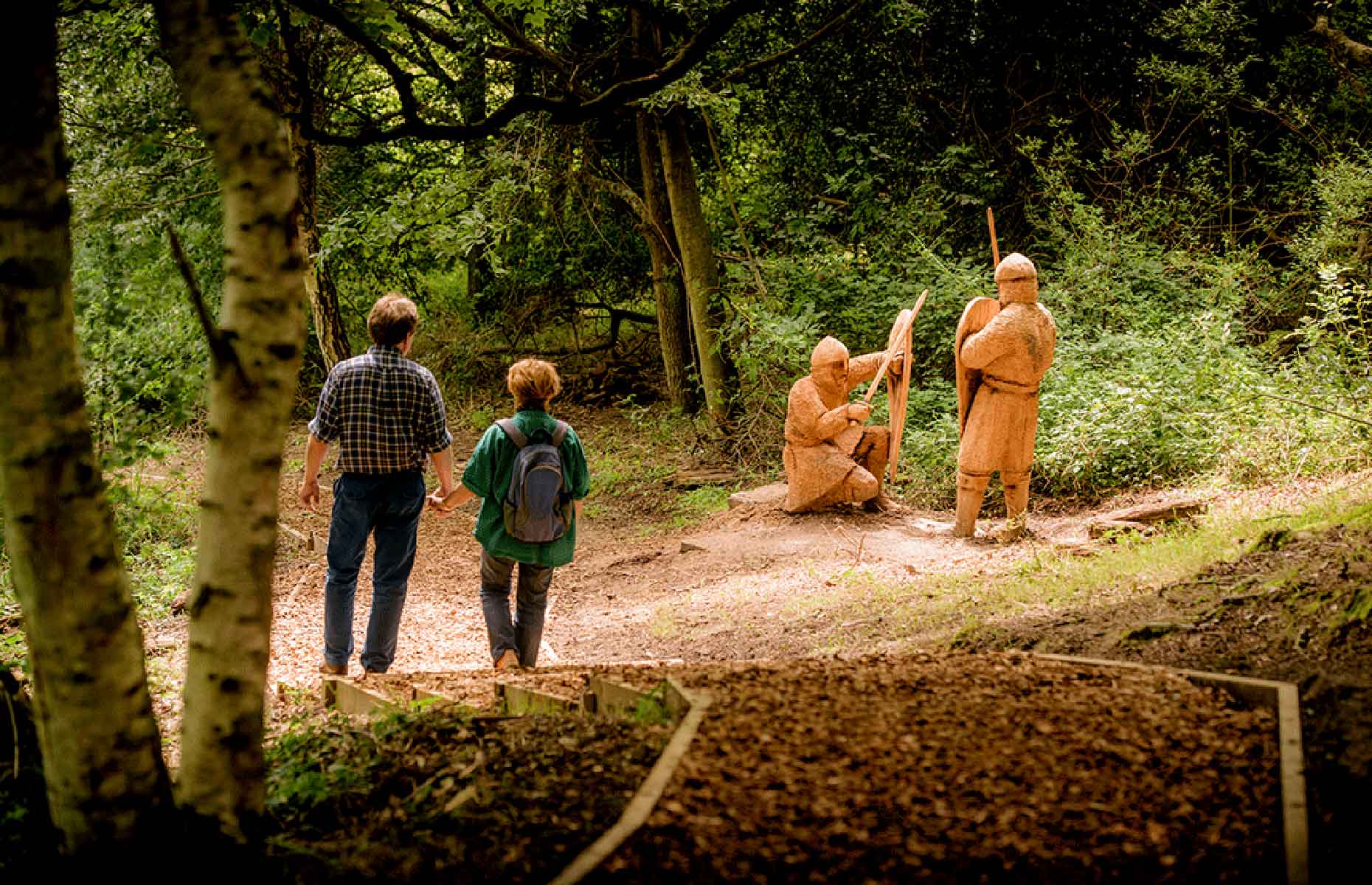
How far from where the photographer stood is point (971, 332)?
8.55m

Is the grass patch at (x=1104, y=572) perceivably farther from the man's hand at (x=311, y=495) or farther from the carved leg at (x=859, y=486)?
the man's hand at (x=311, y=495)

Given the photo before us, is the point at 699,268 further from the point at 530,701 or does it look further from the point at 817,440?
the point at 530,701

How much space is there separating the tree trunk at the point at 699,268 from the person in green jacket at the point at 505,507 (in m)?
8.17

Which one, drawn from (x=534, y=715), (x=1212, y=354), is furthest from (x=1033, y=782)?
(x=1212, y=354)

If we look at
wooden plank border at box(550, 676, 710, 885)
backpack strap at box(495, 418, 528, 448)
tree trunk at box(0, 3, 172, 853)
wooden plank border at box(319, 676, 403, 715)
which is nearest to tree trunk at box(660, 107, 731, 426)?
backpack strap at box(495, 418, 528, 448)

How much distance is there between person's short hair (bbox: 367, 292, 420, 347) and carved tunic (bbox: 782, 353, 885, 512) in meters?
5.32

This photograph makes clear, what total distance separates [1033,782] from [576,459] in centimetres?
317

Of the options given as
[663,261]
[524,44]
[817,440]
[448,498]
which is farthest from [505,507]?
[663,261]

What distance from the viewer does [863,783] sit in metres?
2.78

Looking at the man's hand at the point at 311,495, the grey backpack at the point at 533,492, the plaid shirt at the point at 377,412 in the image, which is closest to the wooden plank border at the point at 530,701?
the grey backpack at the point at 533,492

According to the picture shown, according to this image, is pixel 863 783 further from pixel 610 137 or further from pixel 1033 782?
pixel 610 137

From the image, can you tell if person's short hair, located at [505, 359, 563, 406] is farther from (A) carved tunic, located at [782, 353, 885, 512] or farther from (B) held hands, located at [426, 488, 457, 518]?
(A) carved tunic, located at [782, 353, 885, 512]

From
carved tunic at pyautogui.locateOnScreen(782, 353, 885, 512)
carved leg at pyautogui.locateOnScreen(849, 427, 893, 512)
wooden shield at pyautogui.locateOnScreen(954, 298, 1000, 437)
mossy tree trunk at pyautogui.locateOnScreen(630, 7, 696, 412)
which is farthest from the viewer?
mossy tree trunk at pyautogui.locateOnScreen(630, 7, 696, 412)

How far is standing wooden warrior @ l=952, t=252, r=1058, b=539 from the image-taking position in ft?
26.8
